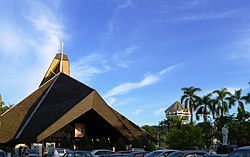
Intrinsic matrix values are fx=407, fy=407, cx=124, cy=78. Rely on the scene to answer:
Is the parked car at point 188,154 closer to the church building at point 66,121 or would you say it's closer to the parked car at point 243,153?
the parked car at point 243,153

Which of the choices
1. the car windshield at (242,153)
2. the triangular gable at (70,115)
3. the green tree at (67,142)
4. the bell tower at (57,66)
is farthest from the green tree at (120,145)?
the car windshield at (242,153)

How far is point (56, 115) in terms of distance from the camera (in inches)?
2149

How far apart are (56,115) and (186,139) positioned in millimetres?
18796

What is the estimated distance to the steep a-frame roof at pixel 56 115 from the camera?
53.0 metres

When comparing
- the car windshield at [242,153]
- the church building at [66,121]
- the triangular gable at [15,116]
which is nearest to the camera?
the car windshield at [242,153]

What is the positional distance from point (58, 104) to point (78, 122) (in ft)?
13.7

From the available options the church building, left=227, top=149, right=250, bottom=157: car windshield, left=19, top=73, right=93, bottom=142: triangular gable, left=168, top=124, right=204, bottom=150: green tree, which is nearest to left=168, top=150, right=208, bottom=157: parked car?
left=227, top=149, right=250, bottom=157: car windshield

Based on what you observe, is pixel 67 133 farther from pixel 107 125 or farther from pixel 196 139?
pixel 196 139

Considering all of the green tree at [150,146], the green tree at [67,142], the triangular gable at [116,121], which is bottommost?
the green tree at [150,146]

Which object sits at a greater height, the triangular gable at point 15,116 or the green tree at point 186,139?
the triangular gable at point 15,116

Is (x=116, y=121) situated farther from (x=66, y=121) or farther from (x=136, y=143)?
(x=66, y=121)

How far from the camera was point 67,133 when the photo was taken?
178 ft

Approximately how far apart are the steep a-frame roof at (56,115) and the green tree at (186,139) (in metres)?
10.1

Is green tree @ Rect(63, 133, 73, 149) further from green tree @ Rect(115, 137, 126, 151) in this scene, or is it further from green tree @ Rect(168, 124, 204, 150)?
green tree @ Rect(168, 124, 204, 150)
